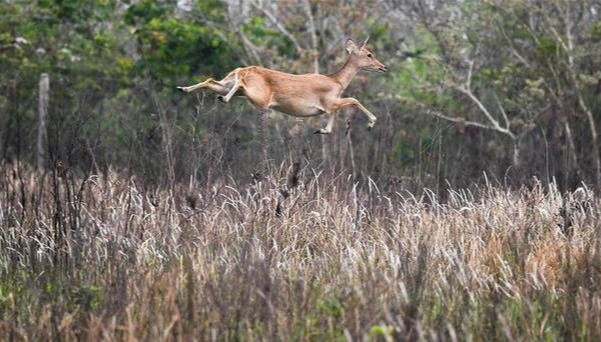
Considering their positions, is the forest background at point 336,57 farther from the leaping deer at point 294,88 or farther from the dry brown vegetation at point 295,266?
the dry brown vegetation at point 295,266

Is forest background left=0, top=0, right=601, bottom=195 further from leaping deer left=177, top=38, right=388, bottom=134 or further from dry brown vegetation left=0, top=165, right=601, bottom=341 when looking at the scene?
dry brown vegetation left=0, top=165, right=601, bottom=341

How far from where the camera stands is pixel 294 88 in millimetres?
9859

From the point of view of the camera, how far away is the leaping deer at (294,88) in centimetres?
938

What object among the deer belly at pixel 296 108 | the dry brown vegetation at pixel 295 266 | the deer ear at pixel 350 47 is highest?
the deer ear at pixel 350 47

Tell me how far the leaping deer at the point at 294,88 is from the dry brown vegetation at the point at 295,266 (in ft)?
1.89

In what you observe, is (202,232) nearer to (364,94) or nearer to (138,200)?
(138,200)

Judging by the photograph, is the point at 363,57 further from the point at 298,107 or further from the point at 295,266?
the point at 295,266

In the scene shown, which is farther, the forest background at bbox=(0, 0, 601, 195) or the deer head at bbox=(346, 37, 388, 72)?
the forest background at bbox=(0, 0, 601, 195)

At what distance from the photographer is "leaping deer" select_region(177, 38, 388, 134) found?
938 cm

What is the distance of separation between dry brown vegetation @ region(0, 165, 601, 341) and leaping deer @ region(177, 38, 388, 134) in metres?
0.58

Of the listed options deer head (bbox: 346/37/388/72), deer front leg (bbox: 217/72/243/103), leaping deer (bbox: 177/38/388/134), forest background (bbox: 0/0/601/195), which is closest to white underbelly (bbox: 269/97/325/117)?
leaping deer (bbox: 177/38/388/134)

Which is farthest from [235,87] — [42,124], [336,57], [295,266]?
[336,57]

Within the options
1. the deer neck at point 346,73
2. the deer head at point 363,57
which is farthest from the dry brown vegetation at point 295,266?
the deer head at point 363,57

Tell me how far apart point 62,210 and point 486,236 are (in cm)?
293
